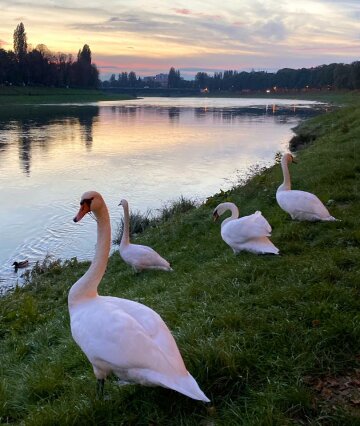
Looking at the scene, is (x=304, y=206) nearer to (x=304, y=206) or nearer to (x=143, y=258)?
(x=304, y=206)

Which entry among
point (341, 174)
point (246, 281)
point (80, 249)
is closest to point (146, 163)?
point (80, 249)

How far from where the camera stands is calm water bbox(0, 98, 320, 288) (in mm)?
15234

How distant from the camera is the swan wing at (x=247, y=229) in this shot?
24.3 ft

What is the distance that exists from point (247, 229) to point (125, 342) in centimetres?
422

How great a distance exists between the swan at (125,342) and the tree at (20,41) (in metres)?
133

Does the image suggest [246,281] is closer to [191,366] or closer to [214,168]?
[191,366]

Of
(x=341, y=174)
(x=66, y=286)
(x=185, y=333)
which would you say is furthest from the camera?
(x=341, y=174)

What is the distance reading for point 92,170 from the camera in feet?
83.8

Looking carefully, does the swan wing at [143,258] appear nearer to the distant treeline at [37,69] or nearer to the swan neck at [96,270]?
the swan neck at [96,270]

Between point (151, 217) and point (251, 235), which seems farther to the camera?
point (151, 217)

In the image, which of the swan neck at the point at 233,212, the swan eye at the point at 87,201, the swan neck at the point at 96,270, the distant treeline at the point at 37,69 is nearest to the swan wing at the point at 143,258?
the swan neck at the point at 233,212

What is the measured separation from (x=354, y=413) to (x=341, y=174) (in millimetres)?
9521

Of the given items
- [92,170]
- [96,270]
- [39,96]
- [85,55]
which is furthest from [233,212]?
[85,55]

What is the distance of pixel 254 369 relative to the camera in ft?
13.2
